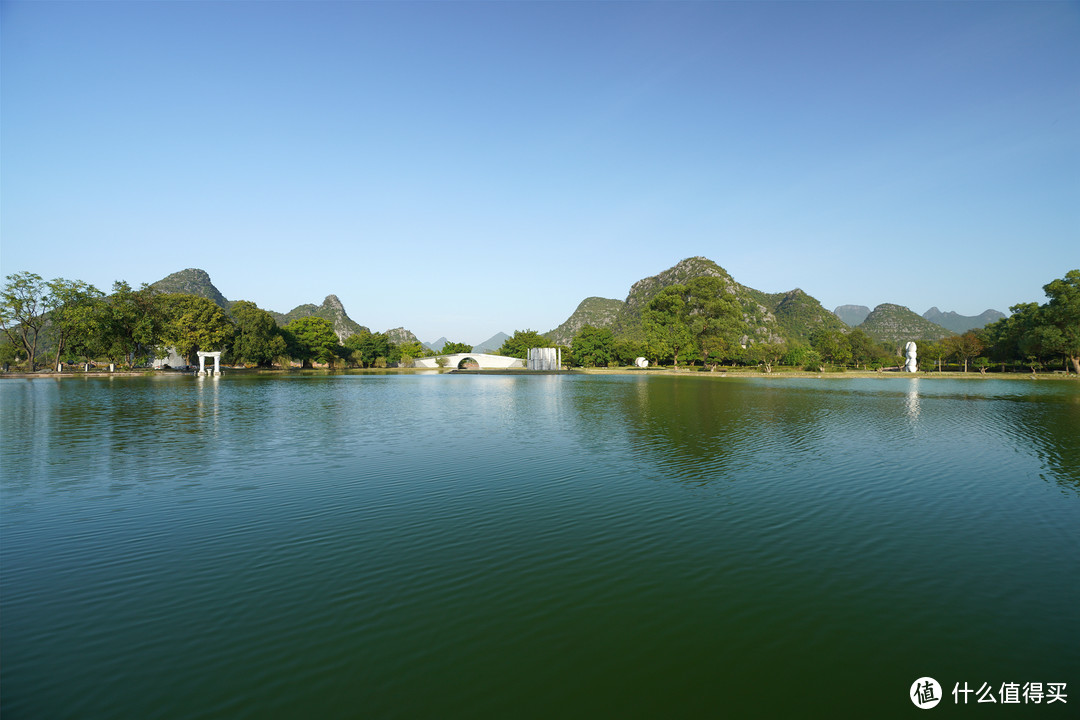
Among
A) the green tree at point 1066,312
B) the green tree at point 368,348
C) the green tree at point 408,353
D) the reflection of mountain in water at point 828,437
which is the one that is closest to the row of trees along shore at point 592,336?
the green tree at point 1066,312

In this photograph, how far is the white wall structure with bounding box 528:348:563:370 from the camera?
130625 millimetres

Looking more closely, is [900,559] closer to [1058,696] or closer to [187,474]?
[1058,696]

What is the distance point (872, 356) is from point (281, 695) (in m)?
131

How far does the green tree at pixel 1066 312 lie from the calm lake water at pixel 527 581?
246ft

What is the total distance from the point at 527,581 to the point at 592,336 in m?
123

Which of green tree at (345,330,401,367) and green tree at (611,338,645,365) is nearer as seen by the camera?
green tree at (611,338,645,365)

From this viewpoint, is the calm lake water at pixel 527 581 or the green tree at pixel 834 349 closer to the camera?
the calm lake water at pixel 527 581

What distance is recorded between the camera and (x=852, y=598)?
801 centimetres

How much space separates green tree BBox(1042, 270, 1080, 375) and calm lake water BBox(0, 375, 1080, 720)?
75.0m

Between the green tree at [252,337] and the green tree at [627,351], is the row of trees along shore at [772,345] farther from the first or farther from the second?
the green tree at [252,337]

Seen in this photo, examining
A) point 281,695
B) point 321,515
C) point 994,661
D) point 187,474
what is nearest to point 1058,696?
point 994,661

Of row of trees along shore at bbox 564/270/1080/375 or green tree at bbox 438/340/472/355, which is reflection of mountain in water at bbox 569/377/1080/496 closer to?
row of trees along shore at bbox 564/270/1080/375

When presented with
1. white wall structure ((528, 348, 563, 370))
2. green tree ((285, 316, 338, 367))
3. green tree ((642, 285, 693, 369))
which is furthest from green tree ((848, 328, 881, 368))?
green tree ((285, 316, 338, 367))

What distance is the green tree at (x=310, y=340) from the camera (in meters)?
124
